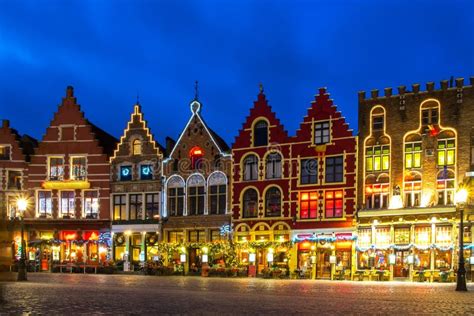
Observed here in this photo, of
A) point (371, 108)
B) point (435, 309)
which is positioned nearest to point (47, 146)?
point (371, 108)

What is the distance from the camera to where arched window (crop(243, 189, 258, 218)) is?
5434 centimetres

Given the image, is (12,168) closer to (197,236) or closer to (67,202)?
(67,202)

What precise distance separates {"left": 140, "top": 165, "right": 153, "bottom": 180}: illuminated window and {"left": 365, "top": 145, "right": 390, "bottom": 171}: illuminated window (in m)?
18.1

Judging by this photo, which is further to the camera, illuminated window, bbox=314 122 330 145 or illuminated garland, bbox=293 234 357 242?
illuminated window, bbox=314 122 330 145

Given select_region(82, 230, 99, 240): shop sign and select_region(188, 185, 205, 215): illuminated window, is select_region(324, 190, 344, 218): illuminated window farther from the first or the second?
select_region(82, 230, 99, 240): shop sign

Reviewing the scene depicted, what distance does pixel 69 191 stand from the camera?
198 ft

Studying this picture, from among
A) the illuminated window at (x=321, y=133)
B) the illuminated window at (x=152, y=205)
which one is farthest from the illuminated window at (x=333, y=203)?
the illuminated window at (x=152, y=205)

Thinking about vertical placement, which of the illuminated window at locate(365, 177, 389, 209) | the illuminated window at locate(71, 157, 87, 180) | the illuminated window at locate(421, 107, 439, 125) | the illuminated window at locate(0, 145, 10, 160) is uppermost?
the illuminated window at locate(421, 107, 439, 125)

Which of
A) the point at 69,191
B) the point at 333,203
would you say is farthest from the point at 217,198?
the point at 69,191

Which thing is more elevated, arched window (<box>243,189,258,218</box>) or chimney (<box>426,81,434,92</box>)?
chimney (<box>426,81,434,92</box>)

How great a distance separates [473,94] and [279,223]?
16.3 metres

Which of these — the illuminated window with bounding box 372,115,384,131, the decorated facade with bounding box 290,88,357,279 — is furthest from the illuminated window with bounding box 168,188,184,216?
the illuminated window with bounding box 372,115,384,131

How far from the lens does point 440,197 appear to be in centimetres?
4722

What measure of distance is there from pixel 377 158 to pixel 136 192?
20021mm
